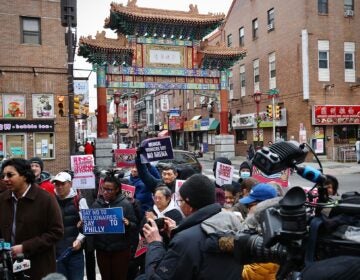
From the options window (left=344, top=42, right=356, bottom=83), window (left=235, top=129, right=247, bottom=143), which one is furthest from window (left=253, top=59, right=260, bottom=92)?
window (left=344, top=42, right=356, bottom=83)

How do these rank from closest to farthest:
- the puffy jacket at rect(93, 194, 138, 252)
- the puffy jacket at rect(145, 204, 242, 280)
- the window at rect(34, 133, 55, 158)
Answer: the puffy jacket at rect(145, 204, 242, 280) < the puffy jacket at rect(93, 194, 138, 252) < the window at rect(34, 133, 55, 158)

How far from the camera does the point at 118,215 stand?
4438 millimetres

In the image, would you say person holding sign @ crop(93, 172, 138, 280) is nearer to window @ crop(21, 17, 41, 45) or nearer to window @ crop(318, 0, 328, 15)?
window @ crop(21, 17, 41, 45)

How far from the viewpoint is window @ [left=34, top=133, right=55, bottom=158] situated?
2039 cm

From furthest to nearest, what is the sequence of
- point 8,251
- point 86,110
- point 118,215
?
point 86,110 → point 118,215 → point 8,251

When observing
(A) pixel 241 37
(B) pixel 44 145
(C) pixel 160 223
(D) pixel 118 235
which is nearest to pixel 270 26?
(A) pixel 241 37

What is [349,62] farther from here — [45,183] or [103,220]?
[103,220]

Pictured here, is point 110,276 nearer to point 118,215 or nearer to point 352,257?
point 118,215

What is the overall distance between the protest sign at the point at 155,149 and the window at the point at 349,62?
79.7ft

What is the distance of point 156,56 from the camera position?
2356 centimetres

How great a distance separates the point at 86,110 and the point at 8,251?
791 inches

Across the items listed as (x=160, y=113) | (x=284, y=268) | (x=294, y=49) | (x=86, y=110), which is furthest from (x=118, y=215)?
(x=160, y=113)

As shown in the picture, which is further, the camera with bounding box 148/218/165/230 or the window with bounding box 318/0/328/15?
the window with bounding box 318/0/328/15

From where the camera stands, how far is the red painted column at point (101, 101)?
22.1 meters
